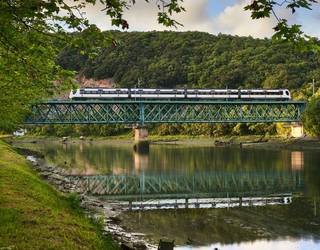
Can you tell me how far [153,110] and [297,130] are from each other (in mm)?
32903

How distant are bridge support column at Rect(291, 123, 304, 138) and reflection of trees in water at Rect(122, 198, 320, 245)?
264ft

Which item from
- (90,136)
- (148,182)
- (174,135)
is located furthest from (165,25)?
(90,136)

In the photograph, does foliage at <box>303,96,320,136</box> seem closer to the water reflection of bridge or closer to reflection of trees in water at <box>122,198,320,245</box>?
the water reflection of bridge

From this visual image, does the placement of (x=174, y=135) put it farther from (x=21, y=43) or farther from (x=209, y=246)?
(x=21, y=43)

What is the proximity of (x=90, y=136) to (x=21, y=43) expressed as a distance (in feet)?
529

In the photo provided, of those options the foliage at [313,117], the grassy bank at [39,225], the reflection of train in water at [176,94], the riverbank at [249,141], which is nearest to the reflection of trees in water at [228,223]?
the grassy bank at [39,225]

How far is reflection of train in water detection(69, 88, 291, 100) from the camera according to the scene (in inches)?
3745

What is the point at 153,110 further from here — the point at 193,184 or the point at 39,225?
the point at 39,225

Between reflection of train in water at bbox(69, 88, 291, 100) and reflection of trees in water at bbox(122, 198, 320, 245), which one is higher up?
reflection of train in water at bbox(69, 88, 291, 100)

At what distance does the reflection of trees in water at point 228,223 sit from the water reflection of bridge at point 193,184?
22.6ft

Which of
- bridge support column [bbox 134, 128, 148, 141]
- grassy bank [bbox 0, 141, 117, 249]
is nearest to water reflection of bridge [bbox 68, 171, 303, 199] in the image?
grassy bank [bbox 0, 141, 117, 249]

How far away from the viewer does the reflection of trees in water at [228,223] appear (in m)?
21.3

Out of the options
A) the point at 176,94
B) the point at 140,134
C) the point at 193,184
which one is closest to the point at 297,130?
the point at 176,94

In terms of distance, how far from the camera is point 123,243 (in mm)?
16859
